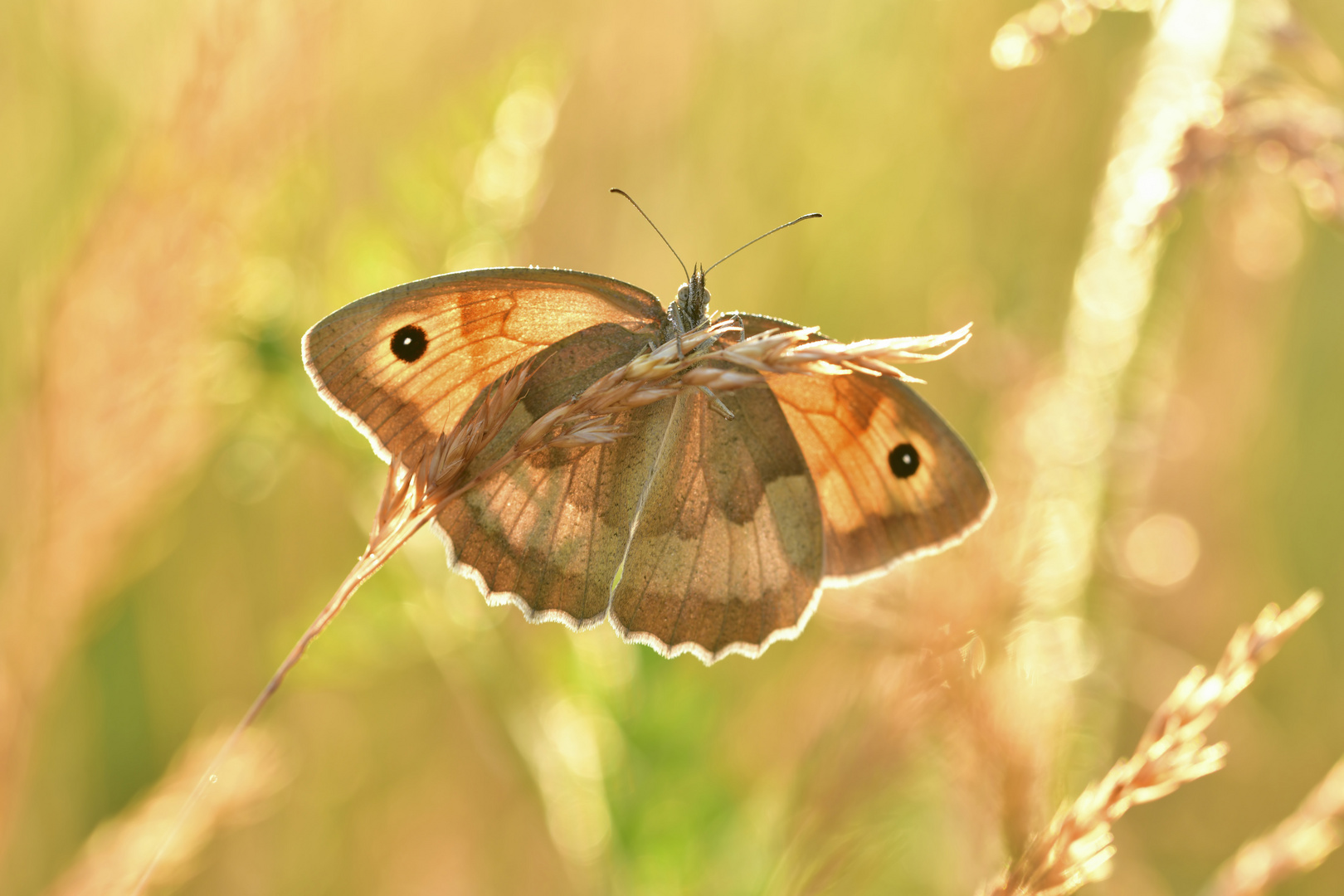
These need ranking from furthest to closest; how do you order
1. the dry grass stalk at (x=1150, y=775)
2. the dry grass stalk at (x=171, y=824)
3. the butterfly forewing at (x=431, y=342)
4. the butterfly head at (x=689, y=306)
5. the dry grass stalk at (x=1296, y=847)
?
the butterfly head at (x=689, y=306) < the dry grass stalk at (x=171, y=824) < the butterfly forewing at (x=431, y=342) < the dry grass stalk at (x=1296, y=847) < the dry grass stalk at (x=1150, y=775)

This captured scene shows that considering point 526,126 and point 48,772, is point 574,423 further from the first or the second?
point 48,772

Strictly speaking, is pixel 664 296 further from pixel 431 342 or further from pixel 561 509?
pixel 431 342

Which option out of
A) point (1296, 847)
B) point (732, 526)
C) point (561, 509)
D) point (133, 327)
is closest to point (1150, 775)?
point (1296, 847)

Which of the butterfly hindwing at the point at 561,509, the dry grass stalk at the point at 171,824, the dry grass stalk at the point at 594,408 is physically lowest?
the dry grass stalk at the point at 171,824

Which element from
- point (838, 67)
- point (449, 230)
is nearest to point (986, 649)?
point (449, 230)

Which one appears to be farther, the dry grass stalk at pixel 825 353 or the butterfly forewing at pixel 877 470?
the butterfly forewing at pixel 877 470

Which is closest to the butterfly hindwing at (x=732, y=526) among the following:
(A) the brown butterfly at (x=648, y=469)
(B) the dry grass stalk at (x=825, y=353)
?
(A) the brown butterfly at (x=648, y=469)

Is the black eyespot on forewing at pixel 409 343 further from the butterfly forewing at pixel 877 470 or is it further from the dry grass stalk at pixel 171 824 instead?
the dry grass stalk at pixel 171 824
